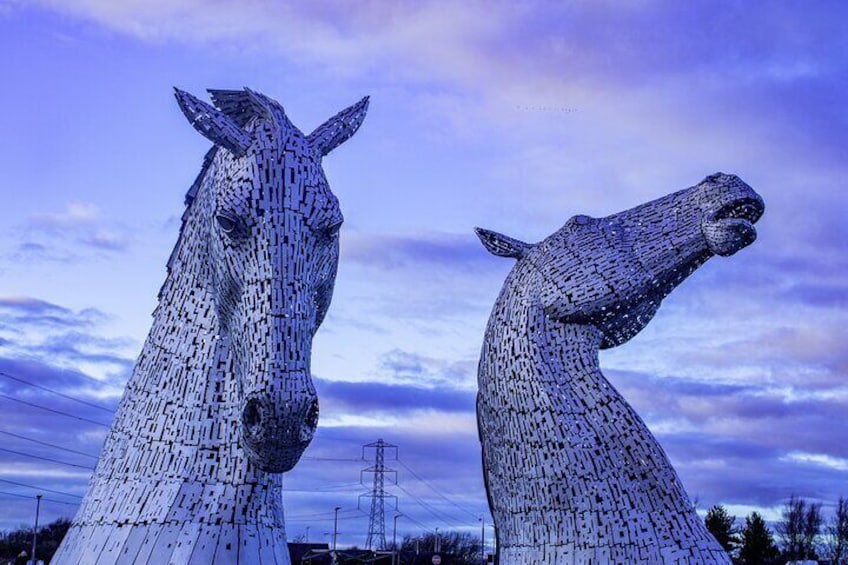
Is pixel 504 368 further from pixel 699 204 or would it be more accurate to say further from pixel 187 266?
pixel 187 266

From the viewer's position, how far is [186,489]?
4430 mm

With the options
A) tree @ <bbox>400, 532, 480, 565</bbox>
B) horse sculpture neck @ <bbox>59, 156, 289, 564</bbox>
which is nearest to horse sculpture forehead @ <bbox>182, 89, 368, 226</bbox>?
horse sculpture neck @ <bbox>59, 156, 289, 564</bbox>

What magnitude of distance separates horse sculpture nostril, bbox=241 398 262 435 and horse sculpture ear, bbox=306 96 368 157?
49.1 inches

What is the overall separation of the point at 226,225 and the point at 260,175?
9.5 inches

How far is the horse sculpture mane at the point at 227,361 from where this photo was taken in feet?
13.2

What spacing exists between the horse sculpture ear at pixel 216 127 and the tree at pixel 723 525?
1699 inches

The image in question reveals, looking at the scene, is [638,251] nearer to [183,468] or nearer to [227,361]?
[227,361]

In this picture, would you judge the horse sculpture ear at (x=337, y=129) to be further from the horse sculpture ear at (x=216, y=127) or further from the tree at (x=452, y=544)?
the tree at (x=452, y=544)

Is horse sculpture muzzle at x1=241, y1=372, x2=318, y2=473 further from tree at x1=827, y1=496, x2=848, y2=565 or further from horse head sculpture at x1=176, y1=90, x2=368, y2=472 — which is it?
tree at x1=827, y1=496, x2=848, y2=565

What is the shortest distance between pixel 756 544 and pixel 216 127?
4683 centimetres

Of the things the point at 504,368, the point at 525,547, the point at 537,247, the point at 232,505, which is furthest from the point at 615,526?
the point at 232,505

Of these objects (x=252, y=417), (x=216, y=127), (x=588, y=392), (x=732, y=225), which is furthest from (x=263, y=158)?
(x=732, y=225)

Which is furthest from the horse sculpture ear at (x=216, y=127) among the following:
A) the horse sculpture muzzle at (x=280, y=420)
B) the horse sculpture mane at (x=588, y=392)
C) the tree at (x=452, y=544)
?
the tree at (x=452, y=544)

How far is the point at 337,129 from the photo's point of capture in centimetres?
484
